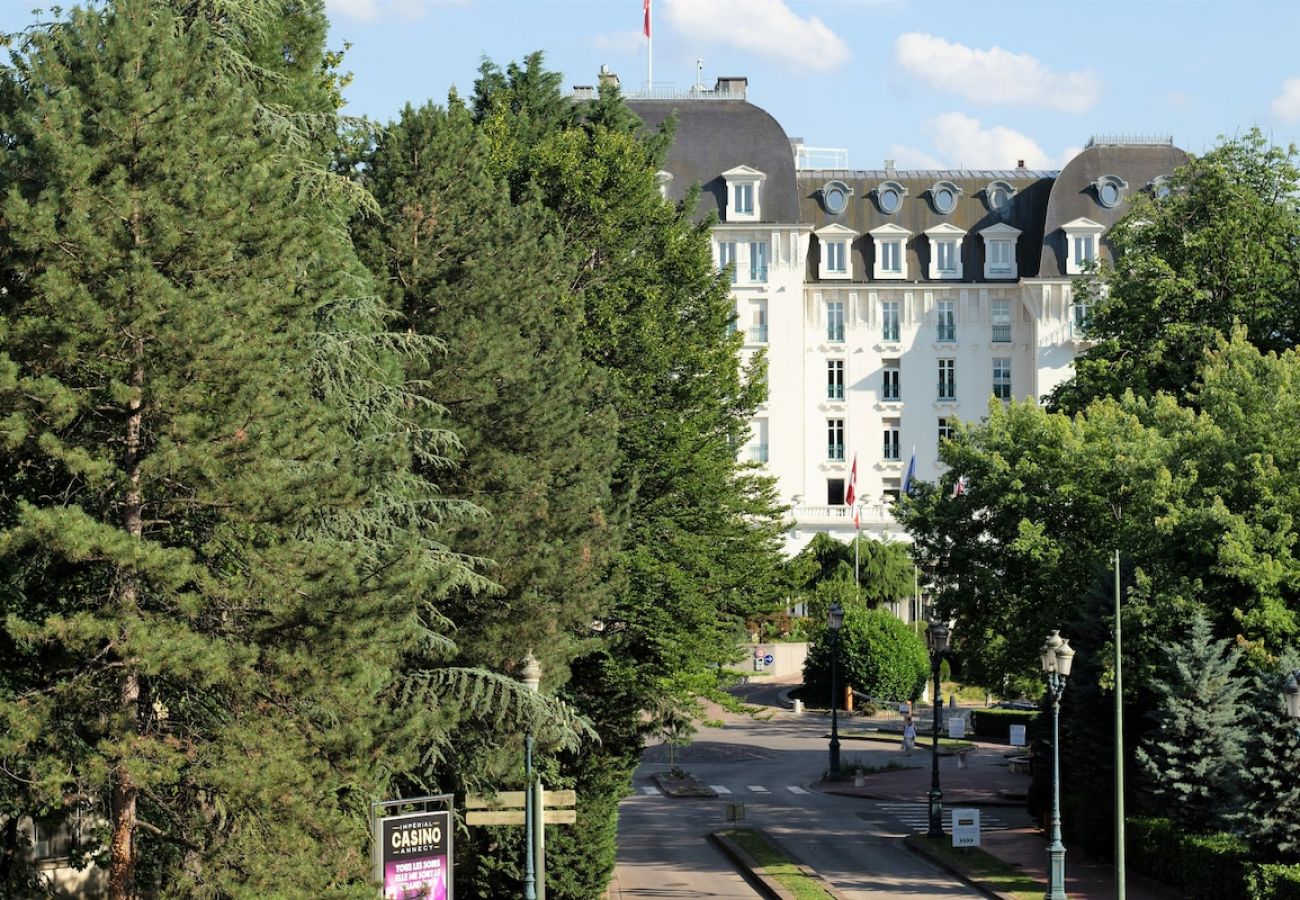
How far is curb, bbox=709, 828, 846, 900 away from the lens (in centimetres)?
3681

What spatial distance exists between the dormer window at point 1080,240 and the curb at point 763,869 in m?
53.4

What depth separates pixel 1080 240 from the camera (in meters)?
93.5

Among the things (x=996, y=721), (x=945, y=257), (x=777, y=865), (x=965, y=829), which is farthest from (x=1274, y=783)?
(x=945, y=257)

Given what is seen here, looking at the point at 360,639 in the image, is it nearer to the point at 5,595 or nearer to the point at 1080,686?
the point at 5,595

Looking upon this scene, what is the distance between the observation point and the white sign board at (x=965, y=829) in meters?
41.4

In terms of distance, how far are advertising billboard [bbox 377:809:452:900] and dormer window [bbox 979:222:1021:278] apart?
75152mm

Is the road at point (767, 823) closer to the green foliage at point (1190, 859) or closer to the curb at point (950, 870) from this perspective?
the curb at point (950, 870)

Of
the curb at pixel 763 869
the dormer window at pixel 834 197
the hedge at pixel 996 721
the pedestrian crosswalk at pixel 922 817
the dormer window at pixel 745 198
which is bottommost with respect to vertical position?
the curb at pixel 763 869

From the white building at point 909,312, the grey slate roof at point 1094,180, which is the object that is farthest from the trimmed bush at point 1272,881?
the grey slate roof at point 1094,180

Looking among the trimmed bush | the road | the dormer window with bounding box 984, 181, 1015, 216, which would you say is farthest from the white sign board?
the dormer window with bounding box 984, 181, 1015, 216

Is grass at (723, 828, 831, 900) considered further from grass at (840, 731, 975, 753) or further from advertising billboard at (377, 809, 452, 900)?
grass at (840, 731, 975, 753)

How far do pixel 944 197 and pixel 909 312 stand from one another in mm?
6440

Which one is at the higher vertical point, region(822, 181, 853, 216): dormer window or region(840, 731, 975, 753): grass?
region(822, 181, 853, 216): dormer window

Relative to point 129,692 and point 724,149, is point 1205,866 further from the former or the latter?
point 724,149
